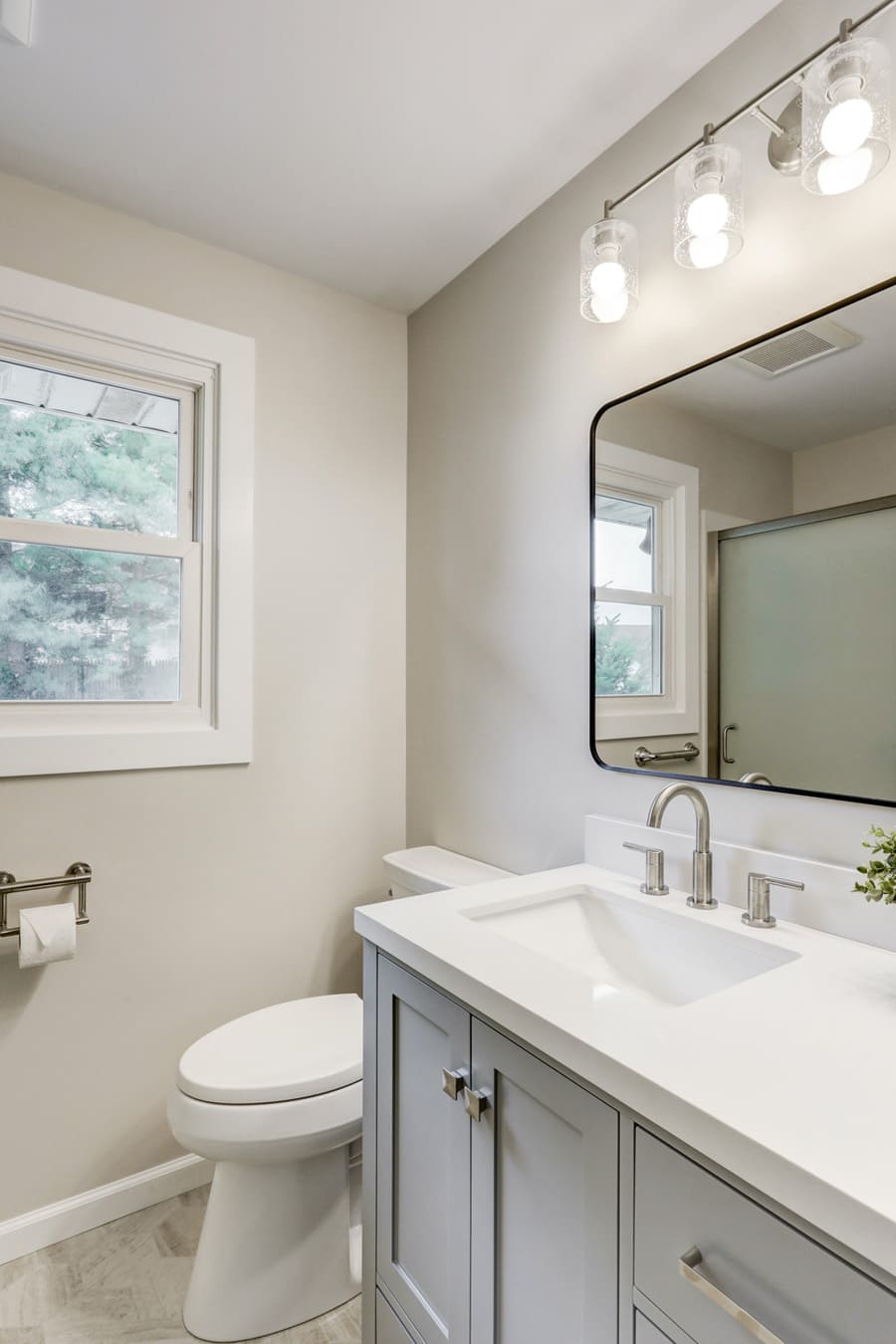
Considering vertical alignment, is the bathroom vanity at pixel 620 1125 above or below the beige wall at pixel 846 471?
below

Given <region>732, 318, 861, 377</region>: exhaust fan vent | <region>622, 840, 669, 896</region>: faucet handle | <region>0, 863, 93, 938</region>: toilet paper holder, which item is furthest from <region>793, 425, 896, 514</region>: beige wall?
<region>0, 863, 93, 938</region>: toilet paper holder

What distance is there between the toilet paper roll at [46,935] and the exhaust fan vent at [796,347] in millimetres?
1783

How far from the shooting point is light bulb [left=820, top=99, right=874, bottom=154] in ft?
3.29

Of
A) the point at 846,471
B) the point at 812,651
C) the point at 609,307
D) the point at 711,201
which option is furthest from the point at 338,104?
the point at 812,651

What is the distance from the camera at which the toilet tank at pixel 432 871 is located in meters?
1.79

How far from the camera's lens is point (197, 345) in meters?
1.88

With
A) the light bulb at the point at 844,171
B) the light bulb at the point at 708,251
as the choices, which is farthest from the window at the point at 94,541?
the light bulb at the point at 844,171

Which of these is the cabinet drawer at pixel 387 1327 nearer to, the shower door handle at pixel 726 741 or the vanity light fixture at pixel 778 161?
the shower door handle at pixel 726 741

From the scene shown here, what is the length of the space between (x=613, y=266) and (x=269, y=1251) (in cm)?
203

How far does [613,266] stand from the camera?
4.53ft

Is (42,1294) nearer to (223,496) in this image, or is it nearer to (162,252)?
(223,496)

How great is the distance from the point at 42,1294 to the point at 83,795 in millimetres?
1024

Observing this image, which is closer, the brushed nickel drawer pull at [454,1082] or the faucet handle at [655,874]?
the brushed nickel drawer pull at [454,1082]

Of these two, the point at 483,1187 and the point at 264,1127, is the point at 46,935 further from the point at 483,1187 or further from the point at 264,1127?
the point at 483,1187
